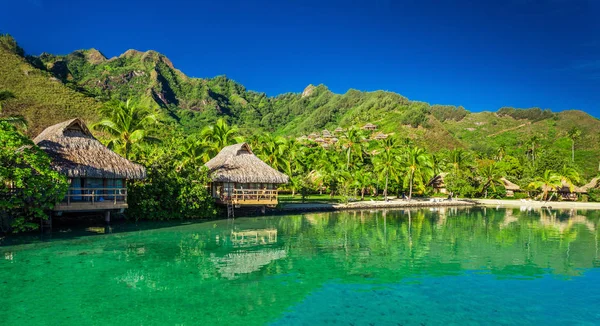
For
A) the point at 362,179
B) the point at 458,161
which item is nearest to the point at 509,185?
the point at 458,161

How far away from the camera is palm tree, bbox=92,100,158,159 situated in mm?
22234

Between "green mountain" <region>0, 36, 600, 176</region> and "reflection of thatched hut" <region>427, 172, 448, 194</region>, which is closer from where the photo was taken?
"reflection of thatched hut" <region>427, 172, 448, 194</region>

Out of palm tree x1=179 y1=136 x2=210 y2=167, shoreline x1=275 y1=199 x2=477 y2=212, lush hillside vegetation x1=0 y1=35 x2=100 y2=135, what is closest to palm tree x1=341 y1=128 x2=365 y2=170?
shoreline x1=275 y1=199 x2=477 y2=212

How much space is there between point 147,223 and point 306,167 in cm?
2157

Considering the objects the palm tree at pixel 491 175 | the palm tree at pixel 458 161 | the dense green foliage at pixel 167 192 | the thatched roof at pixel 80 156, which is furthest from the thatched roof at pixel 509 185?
the thatched roof at pixel 80 156

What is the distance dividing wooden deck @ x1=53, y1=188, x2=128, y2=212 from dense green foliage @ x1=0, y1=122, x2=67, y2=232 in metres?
0.97

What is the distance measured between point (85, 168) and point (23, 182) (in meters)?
2.50

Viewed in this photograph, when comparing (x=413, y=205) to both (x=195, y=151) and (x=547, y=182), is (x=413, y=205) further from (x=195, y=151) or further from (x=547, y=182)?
(x=195, y=151)

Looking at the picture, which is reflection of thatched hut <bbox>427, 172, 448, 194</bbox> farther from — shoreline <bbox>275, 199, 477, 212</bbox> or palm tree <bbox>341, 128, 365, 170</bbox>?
palm tree <bbox>341, 128, 365, 170</bbox>

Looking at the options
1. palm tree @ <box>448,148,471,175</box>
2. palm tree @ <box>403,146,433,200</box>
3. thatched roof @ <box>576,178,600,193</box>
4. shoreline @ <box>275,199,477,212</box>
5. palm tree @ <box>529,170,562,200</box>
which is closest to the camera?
shoreline @ <box>275,199,477,212</box>

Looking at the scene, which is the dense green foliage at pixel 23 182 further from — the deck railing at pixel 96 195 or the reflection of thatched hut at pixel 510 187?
the reflection of thatched hut at pixel 510 187

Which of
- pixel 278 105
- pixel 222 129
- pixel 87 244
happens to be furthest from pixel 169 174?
pixel 278 105

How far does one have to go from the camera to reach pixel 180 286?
33.9 feet

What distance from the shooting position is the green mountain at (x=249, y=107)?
152ft
